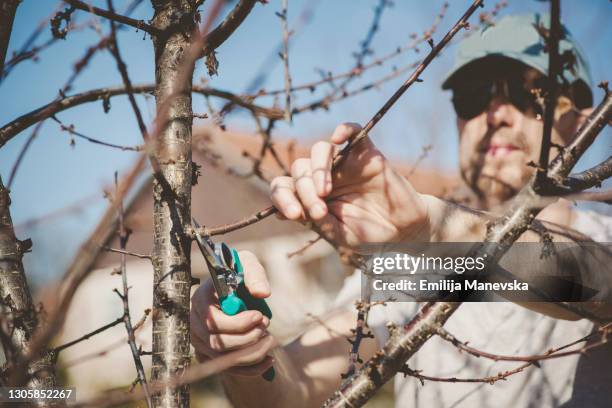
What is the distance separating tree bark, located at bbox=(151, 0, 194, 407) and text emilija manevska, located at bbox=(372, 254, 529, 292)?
53 centimetres

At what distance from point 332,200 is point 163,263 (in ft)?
1.60

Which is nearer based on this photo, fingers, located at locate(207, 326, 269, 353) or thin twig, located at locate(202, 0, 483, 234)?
thin twig, located at locate(202, 0, 483, 234)

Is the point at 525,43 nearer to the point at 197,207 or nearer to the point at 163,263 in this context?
the point at 163,263

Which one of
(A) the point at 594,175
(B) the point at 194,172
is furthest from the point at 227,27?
(A) the point at 594,175

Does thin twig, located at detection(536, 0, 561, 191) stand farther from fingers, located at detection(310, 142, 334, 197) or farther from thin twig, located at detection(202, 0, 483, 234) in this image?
fingers, located at detection(310, 142, 334, 197)

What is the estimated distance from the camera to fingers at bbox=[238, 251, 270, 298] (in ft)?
4.20

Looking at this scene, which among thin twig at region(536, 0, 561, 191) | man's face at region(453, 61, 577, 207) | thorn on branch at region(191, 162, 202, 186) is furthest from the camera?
man's face at region(453, 61, 577, 207)

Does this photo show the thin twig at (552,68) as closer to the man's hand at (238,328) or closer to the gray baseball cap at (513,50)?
the man's hand at (238,328)

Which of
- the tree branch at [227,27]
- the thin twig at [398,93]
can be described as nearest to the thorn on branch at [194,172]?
the thin twig at [398,93]

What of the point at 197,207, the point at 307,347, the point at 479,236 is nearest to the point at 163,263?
the point at 479,236

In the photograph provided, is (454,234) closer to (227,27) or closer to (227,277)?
(227,277)

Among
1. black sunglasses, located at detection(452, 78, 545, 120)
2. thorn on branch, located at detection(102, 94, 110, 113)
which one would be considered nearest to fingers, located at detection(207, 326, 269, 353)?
thorn on branch, located at detection(102, 94, 110, 113)

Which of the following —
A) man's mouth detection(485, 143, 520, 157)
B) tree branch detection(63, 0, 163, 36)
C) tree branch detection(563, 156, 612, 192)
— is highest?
man's mouth detection(485, 143, 520, 157)

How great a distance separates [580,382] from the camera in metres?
2.17
